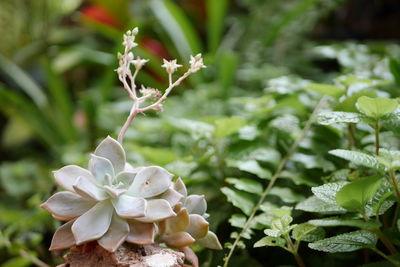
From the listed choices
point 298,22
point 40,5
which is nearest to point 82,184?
point 298,22

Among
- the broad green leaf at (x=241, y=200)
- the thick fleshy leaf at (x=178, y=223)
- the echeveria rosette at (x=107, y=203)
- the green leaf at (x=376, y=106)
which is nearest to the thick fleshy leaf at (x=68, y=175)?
the echeveria rosette at (x=107, y=203)

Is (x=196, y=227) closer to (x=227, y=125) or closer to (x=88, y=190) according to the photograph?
(x=88, y=190)

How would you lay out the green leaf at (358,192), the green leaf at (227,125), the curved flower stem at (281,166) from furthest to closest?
the green leaf at (227,125) < the curved flower stem at (281,166) < the green leaf at (358,192)

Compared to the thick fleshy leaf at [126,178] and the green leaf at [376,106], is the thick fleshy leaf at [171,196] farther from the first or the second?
the green leaf at [376,106]

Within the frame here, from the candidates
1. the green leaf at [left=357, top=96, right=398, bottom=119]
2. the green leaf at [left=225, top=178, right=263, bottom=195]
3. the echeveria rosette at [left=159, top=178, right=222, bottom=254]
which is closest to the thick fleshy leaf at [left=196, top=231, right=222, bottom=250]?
the echeveria rosette at [left=159, top=178, right=222, bottom=254]

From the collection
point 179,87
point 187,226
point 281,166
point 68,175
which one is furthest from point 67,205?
point 179,87

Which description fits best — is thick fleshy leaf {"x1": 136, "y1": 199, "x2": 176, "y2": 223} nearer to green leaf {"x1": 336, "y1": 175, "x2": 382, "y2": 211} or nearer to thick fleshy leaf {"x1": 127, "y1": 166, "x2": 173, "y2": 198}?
thick fleshy leaf {"x1": 127, "y1": 166, "x2": 173, "y2": 198}

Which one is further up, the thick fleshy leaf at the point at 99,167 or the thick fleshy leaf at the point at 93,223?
the thick fleshy leaf at the point at 99,167
